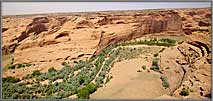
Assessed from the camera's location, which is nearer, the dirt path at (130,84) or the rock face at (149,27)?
the dirt path at (130,84)

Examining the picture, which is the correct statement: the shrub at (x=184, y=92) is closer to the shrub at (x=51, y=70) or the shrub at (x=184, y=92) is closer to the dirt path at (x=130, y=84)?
the dirt path at (x=130, y=84)

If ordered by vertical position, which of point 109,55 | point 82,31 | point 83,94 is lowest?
point 83,94

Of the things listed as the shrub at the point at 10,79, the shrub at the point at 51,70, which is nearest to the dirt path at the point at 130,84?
the shrub at the point at 51,70

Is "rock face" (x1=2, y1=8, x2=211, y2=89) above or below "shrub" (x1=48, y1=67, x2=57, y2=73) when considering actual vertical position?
above

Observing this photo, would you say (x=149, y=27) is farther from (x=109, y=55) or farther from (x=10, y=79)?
(x=10, y=79)

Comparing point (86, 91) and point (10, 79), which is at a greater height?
point (10, 79)

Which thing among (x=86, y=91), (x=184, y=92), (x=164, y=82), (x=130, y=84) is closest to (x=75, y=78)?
(x=86, y=91)

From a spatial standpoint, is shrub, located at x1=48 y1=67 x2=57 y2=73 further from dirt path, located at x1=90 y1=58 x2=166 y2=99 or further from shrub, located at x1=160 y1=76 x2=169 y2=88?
shrub, located at x1=160 y1=76 x2=169 y2=88

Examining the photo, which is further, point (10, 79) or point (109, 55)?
point (109, 55)

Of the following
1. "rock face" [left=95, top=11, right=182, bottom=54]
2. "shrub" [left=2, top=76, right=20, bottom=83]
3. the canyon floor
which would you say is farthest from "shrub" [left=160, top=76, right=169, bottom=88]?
"shrub" [left=2, top=76, right=20, bottom=83]
